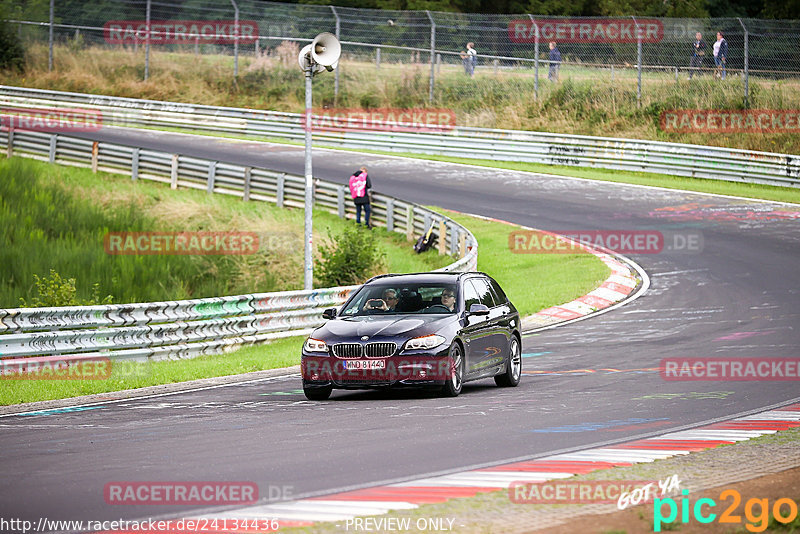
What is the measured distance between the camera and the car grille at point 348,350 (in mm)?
13016

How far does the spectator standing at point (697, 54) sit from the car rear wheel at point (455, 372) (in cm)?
2948

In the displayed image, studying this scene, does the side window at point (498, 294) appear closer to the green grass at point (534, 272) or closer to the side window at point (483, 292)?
the side window at point (483, 292)

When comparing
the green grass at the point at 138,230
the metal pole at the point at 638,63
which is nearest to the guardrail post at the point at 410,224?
the green grass at the point at 138,230

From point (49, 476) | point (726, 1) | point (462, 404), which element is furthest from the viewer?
point (726, 1)

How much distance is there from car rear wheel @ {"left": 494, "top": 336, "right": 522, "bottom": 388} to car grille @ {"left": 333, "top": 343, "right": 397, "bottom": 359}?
2.22 m

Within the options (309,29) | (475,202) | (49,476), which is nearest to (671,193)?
(475,202)

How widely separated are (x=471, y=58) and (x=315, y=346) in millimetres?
32856

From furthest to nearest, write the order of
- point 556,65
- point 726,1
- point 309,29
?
1. point 726,1
2. point 309,29
3. point 556,65

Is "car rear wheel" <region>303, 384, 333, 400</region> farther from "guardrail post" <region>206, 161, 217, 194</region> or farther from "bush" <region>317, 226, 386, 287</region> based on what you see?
"guardrail post" <region>206, 161, 217, 194</region>

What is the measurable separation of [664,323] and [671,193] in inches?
624

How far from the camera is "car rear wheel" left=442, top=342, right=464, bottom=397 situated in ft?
43.0

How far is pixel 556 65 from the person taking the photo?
43.4m

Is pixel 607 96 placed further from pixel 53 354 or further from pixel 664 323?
pixel 53 354

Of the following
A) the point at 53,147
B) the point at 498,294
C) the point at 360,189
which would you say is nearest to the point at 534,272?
the point at 360,189
